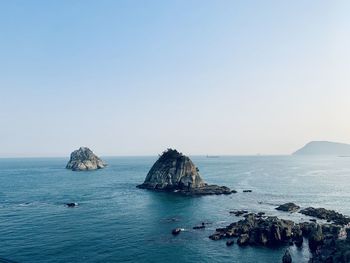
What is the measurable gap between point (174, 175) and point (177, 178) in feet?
8.98

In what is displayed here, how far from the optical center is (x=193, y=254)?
251 ft

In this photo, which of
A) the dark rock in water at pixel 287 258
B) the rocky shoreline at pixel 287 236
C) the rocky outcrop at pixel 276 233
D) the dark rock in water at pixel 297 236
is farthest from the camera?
the dark rock in water at pixel 297 236

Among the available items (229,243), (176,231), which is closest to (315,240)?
(229,243)

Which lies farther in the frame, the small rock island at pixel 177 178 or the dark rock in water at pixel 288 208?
the small rock island at pixel 177 178

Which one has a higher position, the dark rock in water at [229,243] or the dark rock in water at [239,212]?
the dark rock in water at [239,212]

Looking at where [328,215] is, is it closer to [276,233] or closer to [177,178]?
[276,233]

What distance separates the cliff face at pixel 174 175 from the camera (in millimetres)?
176125

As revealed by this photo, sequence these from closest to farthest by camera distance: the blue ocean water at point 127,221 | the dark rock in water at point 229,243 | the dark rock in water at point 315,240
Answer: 1. the blue ocean water at point 127,221
2. the dark rock in water at point 315,240
3. the dark rock in water at point 229,243

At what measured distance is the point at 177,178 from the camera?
177875 millimetres

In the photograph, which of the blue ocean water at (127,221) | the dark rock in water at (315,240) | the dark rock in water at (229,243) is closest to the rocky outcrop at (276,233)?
the dark rock in water at (315,240)

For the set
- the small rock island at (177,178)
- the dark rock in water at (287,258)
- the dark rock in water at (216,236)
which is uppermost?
the small rock island at (177,178)

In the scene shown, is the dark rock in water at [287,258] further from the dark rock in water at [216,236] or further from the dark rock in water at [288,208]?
the dark rock in water at [288,208]

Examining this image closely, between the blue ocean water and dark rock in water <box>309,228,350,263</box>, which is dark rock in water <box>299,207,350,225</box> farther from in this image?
dark rock in water <box>309,228,350,263</box>

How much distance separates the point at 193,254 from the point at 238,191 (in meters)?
105
